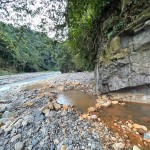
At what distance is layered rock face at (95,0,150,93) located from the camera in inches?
218

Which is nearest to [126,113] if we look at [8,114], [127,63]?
[127,63]

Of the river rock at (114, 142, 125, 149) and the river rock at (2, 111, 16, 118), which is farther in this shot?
the river rock at (2, 111, 16, 118)

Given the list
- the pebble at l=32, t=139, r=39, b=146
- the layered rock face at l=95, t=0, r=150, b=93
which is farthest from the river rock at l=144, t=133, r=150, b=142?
the pebble at l=32, t=139, r=39, b=146

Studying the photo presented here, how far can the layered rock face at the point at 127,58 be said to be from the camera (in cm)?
555

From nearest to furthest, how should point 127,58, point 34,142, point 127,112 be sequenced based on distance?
point 34,142 → point 127,112 → point 127,58

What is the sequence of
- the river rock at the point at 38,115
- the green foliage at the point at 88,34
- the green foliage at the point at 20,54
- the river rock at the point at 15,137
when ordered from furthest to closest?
the green foliage at the point at 88,34 < the green foliage at the point at 20,54 < the river rock at the point at 38,115 < the river rock at the point at 15,137

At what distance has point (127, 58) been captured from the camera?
6.15 m

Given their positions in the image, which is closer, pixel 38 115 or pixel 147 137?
pixel 147 137

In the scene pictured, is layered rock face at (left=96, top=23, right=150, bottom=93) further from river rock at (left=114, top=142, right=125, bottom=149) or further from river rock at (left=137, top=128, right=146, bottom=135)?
river rock at (left=114, top=142, right=125, bottom=149)

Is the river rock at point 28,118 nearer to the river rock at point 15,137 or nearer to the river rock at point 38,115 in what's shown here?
the river rock at point 38,115

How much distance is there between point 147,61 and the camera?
5.60m

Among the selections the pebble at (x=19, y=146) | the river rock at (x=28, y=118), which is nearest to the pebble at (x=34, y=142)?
the pebble at (x=19, y=146)

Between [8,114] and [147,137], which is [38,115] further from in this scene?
[147,137]

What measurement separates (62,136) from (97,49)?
17.5ft
